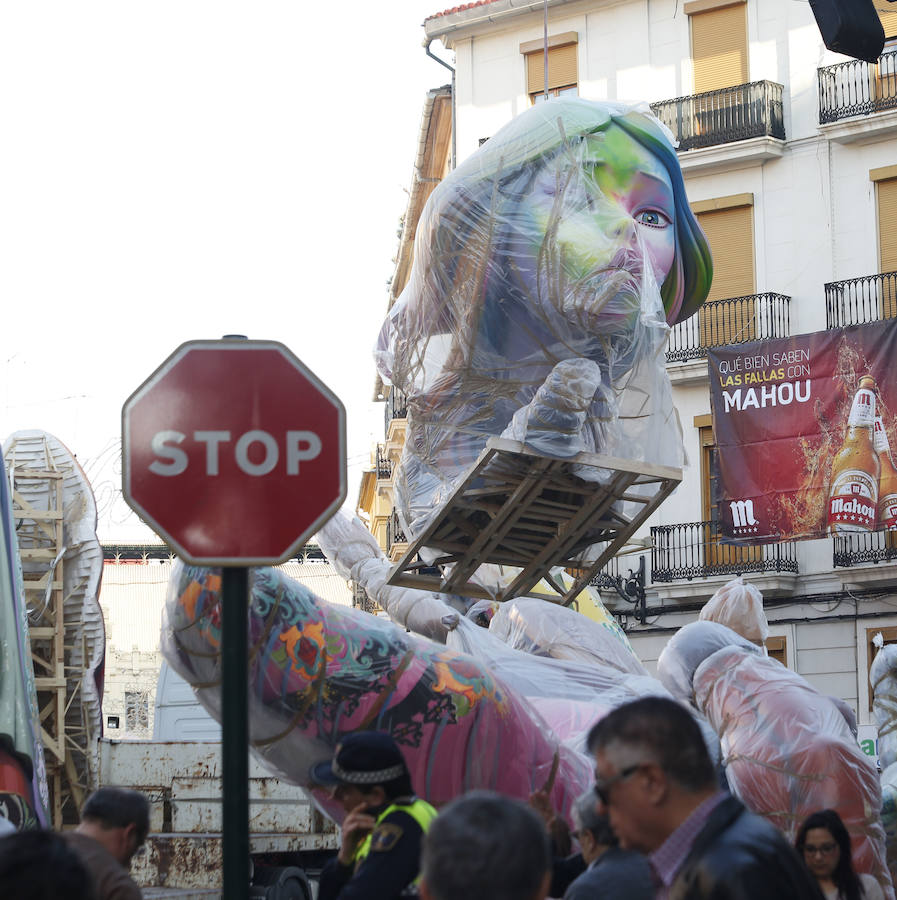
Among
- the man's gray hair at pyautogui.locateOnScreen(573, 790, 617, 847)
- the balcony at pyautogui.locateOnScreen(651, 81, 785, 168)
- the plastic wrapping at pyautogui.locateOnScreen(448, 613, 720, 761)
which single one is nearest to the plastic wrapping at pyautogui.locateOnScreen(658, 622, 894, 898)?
the plastic wrapping at pyautogui.locateOnScreen(448, 613, 720, 761)

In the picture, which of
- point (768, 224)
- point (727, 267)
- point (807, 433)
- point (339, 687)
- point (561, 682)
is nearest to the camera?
point (339, 687)

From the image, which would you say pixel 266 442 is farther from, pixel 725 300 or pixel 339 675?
pixel 725 300

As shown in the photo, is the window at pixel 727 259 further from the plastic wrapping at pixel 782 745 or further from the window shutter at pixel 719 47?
the plastic wrapping at pixel 782 745

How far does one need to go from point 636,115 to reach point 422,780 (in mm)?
3260

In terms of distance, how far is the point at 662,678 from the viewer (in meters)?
9.50

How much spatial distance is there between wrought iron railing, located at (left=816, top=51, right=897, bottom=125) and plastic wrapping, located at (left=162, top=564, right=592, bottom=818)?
1907 centimetres

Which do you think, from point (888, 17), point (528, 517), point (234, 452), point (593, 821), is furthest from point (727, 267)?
point (234, 452)

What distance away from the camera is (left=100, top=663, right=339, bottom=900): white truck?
14.3 m

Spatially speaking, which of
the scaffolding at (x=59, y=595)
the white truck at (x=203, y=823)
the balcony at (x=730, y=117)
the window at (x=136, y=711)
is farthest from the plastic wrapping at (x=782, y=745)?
the window at (x=136, y=711)

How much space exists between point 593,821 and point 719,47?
23.2m

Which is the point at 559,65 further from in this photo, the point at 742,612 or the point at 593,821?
the point at 593,821

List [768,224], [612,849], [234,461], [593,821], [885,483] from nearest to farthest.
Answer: [234,461], [612,849], [593,821], [885,483], [768,224]

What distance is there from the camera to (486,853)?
9.98ft

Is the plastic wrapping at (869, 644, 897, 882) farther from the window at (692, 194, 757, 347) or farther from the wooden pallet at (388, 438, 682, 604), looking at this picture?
the window at (692, 194, 757, 347)
